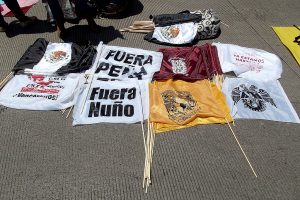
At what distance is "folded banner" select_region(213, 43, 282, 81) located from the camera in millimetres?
3689

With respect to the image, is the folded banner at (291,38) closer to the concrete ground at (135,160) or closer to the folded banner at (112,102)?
the concrete ground at (135,160)

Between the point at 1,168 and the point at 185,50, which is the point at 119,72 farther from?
the point at 1,168

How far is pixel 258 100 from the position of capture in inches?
132

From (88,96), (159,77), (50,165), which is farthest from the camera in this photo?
(159,77)

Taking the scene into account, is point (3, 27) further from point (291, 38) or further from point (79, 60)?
point (291, 38)

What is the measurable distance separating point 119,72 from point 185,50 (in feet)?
3.01

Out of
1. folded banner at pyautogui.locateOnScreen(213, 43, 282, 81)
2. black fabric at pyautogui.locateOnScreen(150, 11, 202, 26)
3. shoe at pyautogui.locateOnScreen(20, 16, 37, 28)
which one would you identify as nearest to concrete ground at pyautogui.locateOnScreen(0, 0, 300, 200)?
folded banner at pyautogui.locateOnScreen(213, 43, 282, 81)

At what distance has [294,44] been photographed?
4.27 metres

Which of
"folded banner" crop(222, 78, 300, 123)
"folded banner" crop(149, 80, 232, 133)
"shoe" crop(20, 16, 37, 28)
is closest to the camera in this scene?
"folded banner" crop(149, 80, 232, 133)

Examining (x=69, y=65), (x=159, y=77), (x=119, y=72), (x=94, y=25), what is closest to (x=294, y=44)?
(x=159, y=77)

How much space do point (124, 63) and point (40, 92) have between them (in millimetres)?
1000

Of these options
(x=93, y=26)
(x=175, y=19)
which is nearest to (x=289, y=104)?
(x=175, y=19)

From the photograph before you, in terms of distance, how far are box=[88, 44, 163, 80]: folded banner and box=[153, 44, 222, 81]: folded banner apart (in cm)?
11

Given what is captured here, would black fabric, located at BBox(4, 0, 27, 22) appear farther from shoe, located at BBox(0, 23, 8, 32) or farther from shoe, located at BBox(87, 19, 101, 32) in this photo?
shoe, located at BBox(87, 19, 101, 32)
